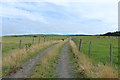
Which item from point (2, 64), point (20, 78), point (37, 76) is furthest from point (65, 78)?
point (2, 64)

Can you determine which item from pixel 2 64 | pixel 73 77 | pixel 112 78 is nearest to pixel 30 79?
pixel 73 77

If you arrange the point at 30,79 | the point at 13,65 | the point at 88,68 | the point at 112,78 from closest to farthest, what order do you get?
the point at 112,78 → the point at 30,79 → the point at 88,68 → the point at 13,65

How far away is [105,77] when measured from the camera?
838 centimetres

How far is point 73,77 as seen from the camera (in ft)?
32.9

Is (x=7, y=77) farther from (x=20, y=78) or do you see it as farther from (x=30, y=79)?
(x=30, y=79)

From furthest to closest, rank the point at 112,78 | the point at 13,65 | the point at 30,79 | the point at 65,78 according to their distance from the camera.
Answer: the point at 13,65, the point at 65,78, the point at 30,79, the point at 112,78

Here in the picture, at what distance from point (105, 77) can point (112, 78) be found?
29 centimetres

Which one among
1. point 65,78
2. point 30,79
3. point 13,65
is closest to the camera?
point 30,79

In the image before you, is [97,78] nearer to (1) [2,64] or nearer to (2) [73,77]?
(2) [73,77]

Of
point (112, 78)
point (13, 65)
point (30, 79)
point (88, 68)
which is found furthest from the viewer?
point (13, 65)

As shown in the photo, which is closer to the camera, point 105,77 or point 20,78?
point 105,77

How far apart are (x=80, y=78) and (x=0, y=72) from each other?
14.3ft

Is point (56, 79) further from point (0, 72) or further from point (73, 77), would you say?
point (0, 72)

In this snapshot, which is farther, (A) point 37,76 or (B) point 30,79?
(A) point 37,76
